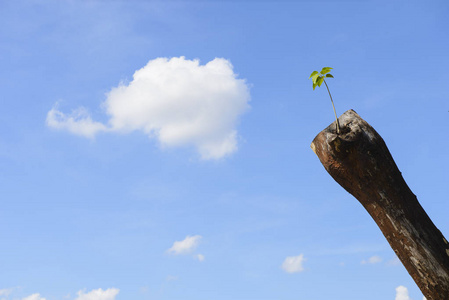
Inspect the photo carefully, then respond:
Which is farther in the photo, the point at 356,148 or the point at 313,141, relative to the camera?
the point at 313,141

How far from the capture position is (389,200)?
488cm

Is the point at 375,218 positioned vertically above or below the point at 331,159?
below

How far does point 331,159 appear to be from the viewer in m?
5.08

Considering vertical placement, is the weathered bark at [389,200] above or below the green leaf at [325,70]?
below

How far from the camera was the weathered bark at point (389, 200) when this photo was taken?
15.7 ft

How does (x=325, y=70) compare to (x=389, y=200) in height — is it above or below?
above

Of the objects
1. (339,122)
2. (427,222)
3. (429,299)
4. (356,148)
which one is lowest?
(429,299)

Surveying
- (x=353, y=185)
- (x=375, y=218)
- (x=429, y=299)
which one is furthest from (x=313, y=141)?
(x=429, y=299)

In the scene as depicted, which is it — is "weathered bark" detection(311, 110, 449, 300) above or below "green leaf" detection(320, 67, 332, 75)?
below

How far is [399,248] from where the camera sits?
192 inches

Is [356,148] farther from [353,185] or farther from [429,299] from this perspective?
[429,299]

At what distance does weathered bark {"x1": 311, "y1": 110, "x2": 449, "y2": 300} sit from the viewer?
4793 millimetres

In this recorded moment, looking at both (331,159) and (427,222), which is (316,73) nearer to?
(331,159)

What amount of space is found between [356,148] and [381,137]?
416 mm
